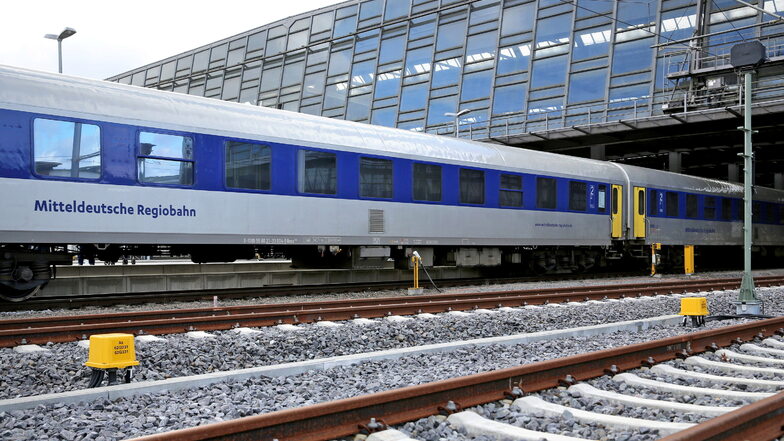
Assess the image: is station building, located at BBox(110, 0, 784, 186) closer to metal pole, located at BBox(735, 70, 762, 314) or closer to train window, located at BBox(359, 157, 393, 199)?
metal pole, located at BBox(735, 70, 762, 314)

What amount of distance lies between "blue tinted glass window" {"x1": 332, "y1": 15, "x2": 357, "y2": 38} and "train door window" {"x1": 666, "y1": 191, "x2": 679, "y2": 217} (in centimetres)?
2052

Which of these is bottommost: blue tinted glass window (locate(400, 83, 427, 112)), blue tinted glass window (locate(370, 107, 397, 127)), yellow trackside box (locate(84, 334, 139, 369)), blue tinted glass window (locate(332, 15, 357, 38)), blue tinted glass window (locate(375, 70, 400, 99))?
yellow trackside box (locate(84, 334, 139, 369))

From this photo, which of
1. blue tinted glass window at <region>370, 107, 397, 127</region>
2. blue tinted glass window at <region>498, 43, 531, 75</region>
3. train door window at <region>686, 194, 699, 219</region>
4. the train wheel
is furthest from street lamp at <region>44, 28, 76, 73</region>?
train door window at <region>686, 194, 699, 219</region>

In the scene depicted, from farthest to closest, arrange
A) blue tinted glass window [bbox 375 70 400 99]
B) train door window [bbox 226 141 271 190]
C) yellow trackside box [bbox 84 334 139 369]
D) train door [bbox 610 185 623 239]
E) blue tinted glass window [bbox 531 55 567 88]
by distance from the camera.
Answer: blue tinted glass window [bbox 375 70 400 99] → blue tinted glass window [bbox 531 55 567 88] → train door [bbox 610 185 623 239] → train door window [bbox 226 141 271 190] → yellow trackside box [bbox 84 334 139 369]

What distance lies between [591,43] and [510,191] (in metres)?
14.5

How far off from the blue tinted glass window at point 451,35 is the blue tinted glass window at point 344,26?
18.1 feet

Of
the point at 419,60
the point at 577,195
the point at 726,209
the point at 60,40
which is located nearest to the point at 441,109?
the point at 419,60

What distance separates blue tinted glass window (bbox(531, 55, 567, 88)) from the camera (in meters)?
29.0

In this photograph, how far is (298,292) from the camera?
1320 cm

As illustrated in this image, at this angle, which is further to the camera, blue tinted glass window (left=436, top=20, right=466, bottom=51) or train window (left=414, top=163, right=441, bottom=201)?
blue tinted glass window (left=436, top=20, right=466, bottom=51)

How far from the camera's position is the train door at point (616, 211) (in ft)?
64.7

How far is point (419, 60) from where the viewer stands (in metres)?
33.8

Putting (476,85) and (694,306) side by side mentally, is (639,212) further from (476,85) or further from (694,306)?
(476,85)

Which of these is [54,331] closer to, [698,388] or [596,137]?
[698,388]
